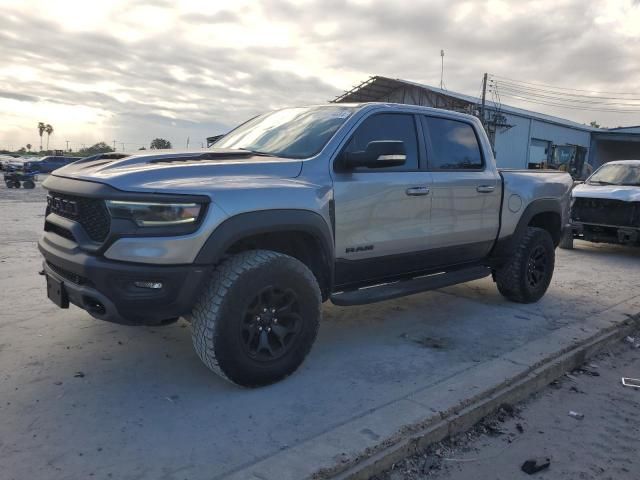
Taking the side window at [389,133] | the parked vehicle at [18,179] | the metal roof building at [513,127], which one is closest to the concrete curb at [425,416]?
the side window at [389,133]

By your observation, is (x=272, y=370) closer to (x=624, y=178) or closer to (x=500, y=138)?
(x=624, y=178)

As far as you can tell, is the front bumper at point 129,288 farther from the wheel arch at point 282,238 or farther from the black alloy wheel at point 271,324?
the black alloy wheel at point 271,324

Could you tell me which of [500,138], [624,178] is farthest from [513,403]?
[500,138]

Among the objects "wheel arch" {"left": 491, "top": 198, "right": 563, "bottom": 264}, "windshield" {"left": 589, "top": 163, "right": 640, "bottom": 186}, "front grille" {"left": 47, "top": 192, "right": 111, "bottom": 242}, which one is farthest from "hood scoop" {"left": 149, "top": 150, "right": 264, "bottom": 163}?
"windshield" {"left": 589, "top": 163, "right": 640, "bottom": 186}

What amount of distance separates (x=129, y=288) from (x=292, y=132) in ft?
6.23

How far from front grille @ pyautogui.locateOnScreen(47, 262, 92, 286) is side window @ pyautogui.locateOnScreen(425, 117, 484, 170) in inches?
115

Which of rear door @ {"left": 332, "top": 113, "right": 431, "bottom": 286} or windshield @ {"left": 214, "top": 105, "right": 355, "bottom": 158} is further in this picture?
windshield @ {"left": 214, "top": 105, "right": 355, "bottom": 158}

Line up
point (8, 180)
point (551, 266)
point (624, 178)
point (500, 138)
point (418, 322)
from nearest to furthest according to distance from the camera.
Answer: point (418, 322), point (551, 266), point (624, 178), point (8, 180), point (500, 138)

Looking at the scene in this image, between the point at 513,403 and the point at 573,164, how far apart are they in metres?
29.8

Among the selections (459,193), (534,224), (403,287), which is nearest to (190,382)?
(403,287)

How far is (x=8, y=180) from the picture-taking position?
860 inches

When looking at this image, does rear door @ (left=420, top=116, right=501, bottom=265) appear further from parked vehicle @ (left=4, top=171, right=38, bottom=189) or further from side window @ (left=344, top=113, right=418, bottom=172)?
parked vehicle @ (left=4, top=171, right=38, bottom=189)

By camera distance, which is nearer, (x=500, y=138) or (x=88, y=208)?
(x=88, y=208)

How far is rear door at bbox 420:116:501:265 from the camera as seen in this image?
15.6ft
